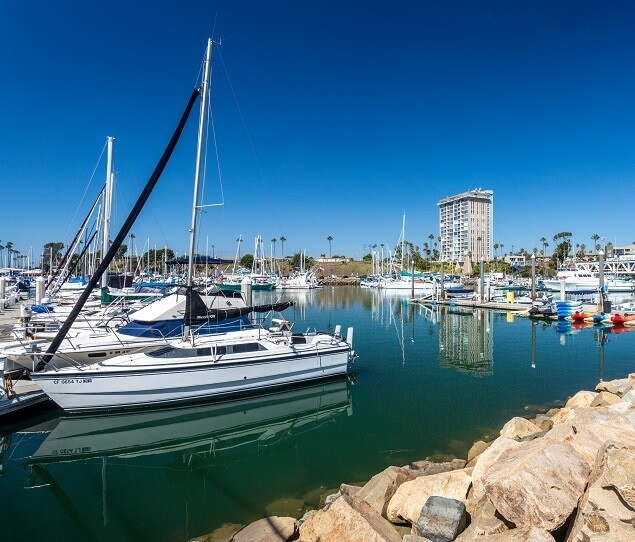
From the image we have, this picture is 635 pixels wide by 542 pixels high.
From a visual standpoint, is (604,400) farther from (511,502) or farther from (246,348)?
(246,348)

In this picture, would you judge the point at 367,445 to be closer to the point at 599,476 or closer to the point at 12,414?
the point at 599,476

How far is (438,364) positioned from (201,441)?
15008 mm

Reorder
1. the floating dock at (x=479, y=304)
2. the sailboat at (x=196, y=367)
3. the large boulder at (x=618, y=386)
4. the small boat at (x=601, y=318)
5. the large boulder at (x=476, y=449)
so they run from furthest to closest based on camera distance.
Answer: the floating dock at (x=479, y=304), the small boat at (x=601, y=318), the large boulder at (x=618, y=386), the sailboat at (x=196, y=367), the large boulder at (x=476, y=449)

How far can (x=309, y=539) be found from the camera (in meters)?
7.29

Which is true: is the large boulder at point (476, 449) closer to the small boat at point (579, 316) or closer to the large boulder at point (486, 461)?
the large boulder at point (486, 461)

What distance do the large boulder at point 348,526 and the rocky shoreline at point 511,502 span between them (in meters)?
0.01

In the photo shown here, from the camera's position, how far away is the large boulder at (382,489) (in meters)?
8.42

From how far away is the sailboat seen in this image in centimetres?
1430

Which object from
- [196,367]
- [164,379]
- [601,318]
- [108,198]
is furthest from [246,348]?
[601,318]

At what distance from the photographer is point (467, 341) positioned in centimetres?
3152

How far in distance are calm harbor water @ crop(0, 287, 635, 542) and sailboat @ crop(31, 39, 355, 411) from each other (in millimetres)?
631

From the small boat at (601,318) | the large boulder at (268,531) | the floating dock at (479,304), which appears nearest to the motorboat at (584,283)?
the floating dock at (479,304)

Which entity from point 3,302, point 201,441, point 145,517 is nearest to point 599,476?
point 145,517

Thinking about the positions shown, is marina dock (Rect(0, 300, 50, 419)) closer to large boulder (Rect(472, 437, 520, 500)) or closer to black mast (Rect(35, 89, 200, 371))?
black mast (Rect(35, 89, 200, 371))
